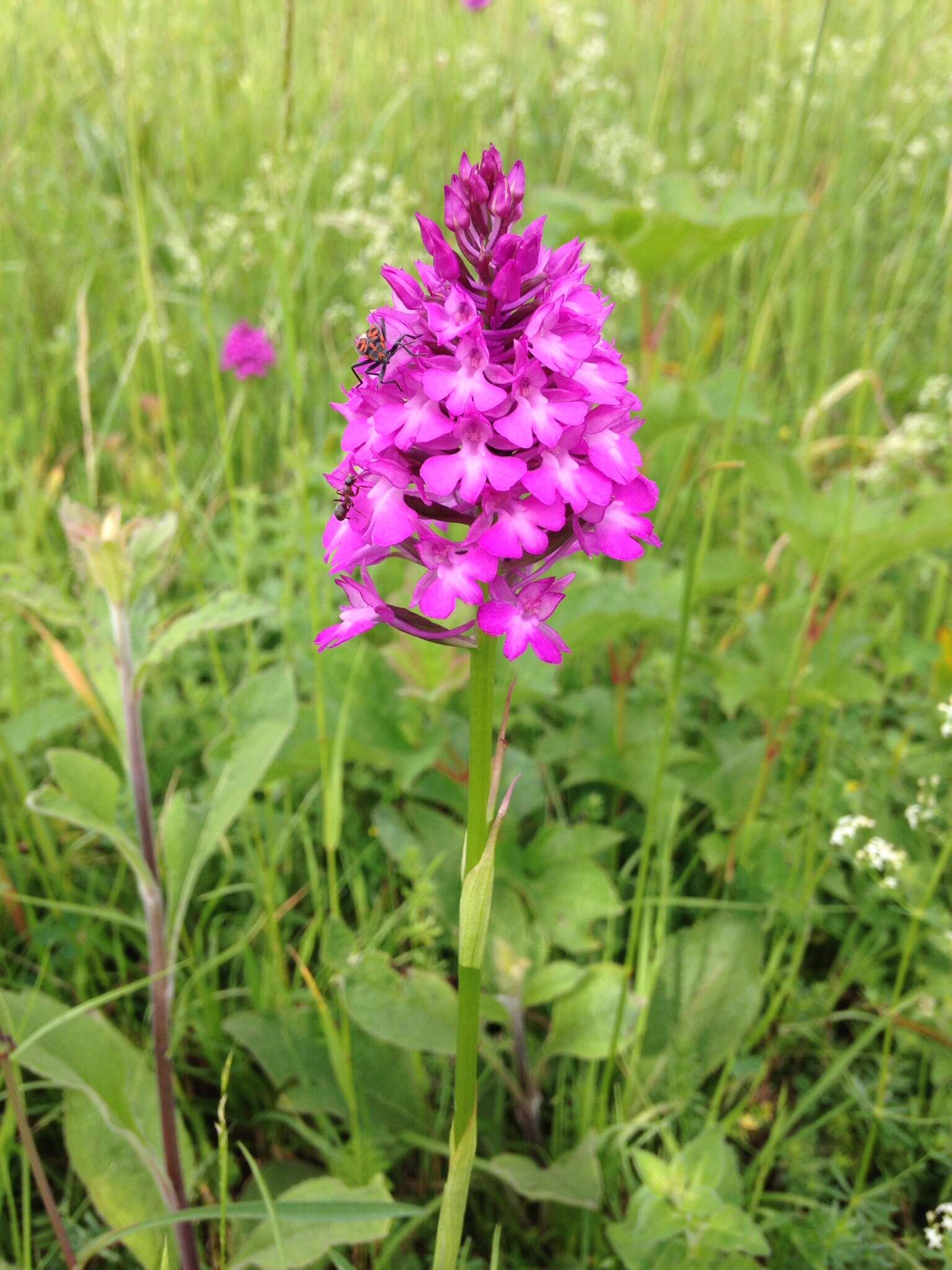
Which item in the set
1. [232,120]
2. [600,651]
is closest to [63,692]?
[600,651]

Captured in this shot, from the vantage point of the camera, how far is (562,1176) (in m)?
1.55

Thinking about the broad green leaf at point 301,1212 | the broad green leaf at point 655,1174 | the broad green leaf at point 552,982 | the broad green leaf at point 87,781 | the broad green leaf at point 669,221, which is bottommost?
the broad green leaf at point 655,1174

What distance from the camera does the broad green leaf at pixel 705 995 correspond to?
72.4 inches

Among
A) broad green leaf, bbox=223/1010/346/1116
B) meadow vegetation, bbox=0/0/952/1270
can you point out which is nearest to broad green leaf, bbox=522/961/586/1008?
meadow vegetation, bbox=0/0/952/1270

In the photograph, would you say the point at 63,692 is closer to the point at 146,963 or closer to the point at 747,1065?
the point at 146,963

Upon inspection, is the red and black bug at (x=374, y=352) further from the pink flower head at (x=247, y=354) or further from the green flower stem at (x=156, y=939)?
the pink flower head at (x=247, y=354)

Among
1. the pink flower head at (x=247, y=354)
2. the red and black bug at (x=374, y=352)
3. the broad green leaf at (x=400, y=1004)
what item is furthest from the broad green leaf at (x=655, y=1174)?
the pink flower head at (x=247, y=354)

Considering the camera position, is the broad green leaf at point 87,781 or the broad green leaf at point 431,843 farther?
the broad green leaf at point 431,843

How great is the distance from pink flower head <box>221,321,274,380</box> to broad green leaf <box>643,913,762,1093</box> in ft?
7.90

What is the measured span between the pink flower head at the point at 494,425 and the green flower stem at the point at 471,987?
0.05m

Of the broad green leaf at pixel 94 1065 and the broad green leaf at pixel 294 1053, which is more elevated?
the broad green leaf at pixel 94 1065

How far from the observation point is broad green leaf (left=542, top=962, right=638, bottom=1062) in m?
1.70

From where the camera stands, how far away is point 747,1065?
5.98 feet

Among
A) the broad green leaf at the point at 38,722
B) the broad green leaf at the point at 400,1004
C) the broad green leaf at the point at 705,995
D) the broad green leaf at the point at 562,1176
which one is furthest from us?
the broad green leaf at the point at 38,722
